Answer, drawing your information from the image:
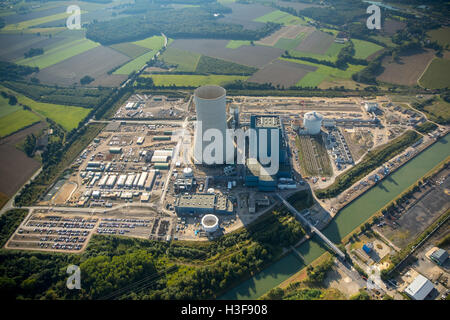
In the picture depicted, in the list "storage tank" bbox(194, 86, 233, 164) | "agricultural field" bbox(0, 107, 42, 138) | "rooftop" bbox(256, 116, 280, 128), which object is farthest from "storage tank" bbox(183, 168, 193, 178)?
"agricultural field" bbox(0, 107, 42, 138)

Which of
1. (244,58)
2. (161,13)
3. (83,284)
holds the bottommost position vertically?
(83,284)

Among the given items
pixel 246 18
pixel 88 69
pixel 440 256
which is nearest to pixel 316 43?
pixel 246 18

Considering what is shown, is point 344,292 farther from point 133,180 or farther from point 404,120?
point 404,120

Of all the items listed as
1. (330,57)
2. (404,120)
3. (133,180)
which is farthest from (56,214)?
(330,57)

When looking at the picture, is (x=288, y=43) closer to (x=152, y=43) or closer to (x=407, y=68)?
(x=407, y=68)

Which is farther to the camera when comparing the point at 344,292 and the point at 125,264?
the point at 125,264

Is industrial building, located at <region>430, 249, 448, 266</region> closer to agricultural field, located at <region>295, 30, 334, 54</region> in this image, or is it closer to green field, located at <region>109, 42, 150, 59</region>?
agricultural field, located at <region>295, 30, 334, 54</region>
